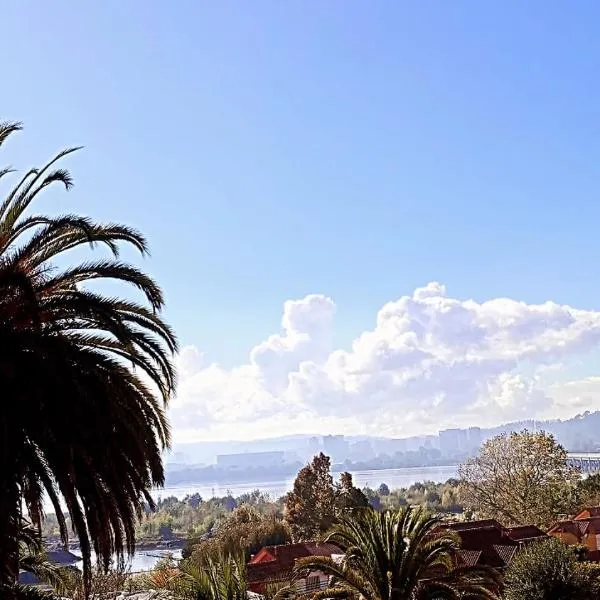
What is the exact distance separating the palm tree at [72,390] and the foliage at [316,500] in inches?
1433

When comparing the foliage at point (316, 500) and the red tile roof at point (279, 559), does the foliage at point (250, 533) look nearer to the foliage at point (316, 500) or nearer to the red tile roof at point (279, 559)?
the foliage at point (316, 500)

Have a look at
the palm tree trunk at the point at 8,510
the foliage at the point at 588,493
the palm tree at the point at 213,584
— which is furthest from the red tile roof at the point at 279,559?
the foliage at the point at 588,493

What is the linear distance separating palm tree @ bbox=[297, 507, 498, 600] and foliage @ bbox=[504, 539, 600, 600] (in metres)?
1.99

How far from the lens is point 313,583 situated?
20.0 meters

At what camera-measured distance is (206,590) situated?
11023 mm

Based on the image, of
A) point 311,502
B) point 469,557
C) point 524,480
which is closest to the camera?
point 469,557

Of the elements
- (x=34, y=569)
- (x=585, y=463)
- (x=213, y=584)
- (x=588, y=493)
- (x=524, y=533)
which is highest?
(x=34, y=569)

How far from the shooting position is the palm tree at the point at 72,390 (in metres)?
7.88

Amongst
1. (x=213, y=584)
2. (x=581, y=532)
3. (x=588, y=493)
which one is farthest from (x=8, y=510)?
(x=588, y=493)

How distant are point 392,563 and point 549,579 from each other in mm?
4217

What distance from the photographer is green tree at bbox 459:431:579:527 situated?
128 ft

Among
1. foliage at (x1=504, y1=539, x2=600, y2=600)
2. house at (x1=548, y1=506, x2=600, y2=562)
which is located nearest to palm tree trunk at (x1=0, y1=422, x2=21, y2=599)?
foliage at (x1=504, y1=539, x2=600, y2=600)

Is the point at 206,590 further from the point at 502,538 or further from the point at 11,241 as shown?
the point at 502,538

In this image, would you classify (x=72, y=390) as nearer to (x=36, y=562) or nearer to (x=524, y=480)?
(x=36, y=562)
